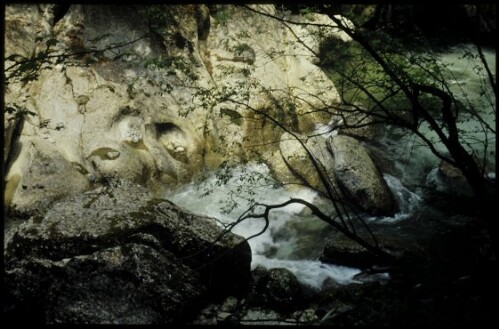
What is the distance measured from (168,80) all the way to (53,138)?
3.97 m

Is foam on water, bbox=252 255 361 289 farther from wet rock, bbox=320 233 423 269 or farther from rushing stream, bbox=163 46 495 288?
wet rock, bbox=320 233 423 269

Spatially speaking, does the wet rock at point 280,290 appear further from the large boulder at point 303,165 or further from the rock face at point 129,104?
the large boulder at point 303,165

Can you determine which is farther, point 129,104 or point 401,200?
point 129,104

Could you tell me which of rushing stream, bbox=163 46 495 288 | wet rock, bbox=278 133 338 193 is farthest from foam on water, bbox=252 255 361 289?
wet rock, bbox=278 133 338 193

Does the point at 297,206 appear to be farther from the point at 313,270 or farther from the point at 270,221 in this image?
the point at 313,270

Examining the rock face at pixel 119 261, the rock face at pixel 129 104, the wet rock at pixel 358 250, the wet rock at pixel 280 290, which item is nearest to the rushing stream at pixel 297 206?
the wet rock at pixel 358 250

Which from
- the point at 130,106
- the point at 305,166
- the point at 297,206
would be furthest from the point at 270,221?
the point at 130,106

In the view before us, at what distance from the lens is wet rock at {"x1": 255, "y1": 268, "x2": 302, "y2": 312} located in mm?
6809

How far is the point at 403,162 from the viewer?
38.8 feet

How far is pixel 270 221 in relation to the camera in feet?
33.4

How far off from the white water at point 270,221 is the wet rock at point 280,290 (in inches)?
34.7

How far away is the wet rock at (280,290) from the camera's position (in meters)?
6.81

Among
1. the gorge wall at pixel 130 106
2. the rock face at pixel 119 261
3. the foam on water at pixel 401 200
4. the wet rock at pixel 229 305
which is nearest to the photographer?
the rock face at pixel 119 261

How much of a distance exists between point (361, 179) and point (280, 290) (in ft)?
14.6
